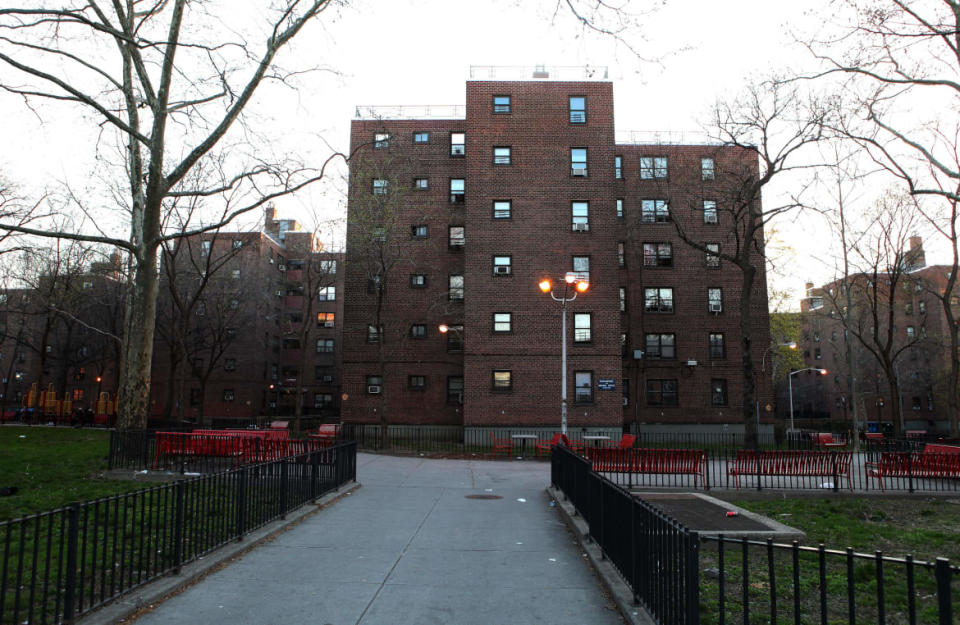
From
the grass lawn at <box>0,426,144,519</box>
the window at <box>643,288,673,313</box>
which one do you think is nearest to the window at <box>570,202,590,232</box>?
the window at <box>643,288,673,313</box>

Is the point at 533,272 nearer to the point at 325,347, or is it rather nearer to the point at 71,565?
the point at 71,565

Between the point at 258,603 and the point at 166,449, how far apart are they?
11486 millimetres

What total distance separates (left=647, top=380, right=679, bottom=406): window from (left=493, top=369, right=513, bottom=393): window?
35.7 feet

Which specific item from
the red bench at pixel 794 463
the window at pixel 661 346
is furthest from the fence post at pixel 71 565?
the window at pixel 661 346

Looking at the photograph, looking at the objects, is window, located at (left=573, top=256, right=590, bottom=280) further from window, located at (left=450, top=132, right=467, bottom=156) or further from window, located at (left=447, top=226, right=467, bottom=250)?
window, located at (left=450, top=132, right=467, bottom=156)

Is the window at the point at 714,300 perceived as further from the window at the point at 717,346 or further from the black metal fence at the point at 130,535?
the black metal fence at the point at 130,535

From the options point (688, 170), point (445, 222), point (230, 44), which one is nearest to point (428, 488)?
point (230, 44)

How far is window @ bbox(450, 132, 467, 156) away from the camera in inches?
1480

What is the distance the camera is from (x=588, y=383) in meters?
30.6

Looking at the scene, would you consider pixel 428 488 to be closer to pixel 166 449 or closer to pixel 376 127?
pixel 166 449

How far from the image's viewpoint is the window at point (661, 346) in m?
37.4

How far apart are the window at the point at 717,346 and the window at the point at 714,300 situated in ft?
5.01

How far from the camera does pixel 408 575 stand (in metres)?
7.00

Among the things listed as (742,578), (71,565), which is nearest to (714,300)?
(742,578)
